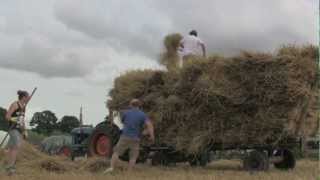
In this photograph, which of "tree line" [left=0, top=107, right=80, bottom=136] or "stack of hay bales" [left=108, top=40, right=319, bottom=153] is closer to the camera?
"stack of hay bales" [left=108, top=40, right=319, bottom=153]

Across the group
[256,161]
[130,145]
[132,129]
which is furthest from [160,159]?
[256,161]

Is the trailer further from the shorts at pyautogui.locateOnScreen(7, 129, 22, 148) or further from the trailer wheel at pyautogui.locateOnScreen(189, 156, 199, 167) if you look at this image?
the shorts at pyautogui.locateOnScreen(7, 129, 22, 148)

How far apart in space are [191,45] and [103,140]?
3.36 metres

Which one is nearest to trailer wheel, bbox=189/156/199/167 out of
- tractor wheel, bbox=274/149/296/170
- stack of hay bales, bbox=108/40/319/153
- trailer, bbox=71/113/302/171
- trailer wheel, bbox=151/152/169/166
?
trailer, bbox=71/113/302/171

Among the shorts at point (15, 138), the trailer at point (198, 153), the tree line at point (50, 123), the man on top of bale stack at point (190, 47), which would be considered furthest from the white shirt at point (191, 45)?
the tree line at point (50, 123)

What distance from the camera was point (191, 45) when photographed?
16734 millimetres

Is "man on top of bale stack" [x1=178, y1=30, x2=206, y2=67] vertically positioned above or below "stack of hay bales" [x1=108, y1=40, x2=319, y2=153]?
above

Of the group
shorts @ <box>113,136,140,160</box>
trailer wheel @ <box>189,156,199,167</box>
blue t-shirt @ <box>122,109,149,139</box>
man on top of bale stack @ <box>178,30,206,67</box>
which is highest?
man on top of bale stack @ <box>178,30,206,67</box>

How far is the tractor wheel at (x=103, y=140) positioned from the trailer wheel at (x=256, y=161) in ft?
11.7

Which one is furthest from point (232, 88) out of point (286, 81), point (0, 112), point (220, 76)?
point (0, 112)

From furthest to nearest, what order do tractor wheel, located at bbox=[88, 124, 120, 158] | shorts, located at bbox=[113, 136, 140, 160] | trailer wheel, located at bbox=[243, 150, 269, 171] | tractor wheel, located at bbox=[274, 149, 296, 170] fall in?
1. tractor wheel, located at bbox=[88, 124, 120, 158]
2. tractor wheel, located at bbox=[274, 149, 296, 170]
3. trailer wheel, located at bbox=[243, 150, 269, 171]
4. shorts, located at bbox=[113, 136, 140, 160]

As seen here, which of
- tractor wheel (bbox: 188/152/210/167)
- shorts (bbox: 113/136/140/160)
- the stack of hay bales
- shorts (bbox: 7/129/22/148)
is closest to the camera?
shorts (bbox: 7/129/22/148)

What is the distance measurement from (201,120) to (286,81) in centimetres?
214

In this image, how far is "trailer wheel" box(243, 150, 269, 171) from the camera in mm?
14562
